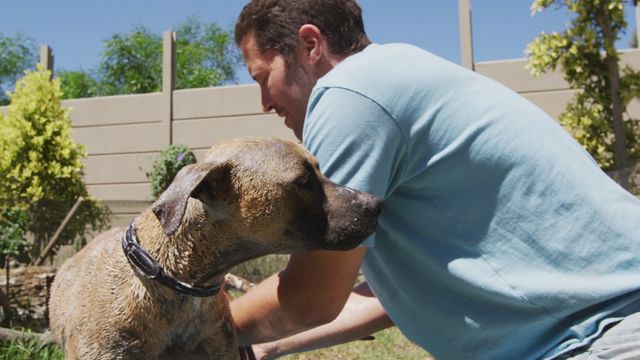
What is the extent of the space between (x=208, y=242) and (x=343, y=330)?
104 cm

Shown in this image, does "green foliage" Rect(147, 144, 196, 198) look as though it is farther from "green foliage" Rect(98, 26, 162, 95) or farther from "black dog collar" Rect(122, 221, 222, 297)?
"green foliage" Rect(98, 26, 162, 95)

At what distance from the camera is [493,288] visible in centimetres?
212

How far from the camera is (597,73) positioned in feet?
25.7

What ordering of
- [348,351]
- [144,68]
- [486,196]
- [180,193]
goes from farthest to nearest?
[144,68] → [348,351] → [486,196] → [180,193]

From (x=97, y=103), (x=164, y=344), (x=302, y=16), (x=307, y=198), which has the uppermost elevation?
(x=302, y=16)

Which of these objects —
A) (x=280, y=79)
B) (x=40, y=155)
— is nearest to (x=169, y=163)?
(x=40, y=155)

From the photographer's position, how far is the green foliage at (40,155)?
880cm

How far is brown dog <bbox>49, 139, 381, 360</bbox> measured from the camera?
6.98ft

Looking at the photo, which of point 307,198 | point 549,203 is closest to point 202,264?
point 307,198

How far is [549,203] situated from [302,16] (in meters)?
1.07

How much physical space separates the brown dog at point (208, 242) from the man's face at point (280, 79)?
0.34 m

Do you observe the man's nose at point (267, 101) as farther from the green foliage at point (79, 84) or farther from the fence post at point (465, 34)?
the green foliage at point (79, 84)

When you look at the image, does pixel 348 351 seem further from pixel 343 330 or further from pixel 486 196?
pixel 486 196

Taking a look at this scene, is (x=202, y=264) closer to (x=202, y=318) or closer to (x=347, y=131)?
(x=202, y=318)
